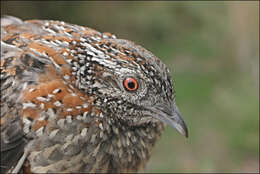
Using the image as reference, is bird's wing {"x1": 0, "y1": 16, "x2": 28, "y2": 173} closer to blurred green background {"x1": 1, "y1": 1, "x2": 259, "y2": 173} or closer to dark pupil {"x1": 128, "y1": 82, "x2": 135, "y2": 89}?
dark pupil {"x1": 128, "y1": 82, "x2": 135, "y2": 89}

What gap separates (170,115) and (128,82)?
53cm

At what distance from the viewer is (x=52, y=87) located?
430cm

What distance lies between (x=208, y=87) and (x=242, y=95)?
3.10ft

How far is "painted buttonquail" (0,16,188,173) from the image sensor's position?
421 cm

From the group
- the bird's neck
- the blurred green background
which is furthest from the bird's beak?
the blurred green background

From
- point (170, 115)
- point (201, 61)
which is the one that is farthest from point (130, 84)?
point (201, 61)

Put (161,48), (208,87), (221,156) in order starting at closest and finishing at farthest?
(221,156) < (208,87) < (161,48)

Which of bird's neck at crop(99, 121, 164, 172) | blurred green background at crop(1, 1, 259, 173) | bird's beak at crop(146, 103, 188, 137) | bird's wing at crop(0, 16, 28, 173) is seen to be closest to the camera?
bird's wing at crop(0, 16, 28, 173)

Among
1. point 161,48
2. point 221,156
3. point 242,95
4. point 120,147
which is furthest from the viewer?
point 161,48

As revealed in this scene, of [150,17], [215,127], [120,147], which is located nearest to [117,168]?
[120,147]

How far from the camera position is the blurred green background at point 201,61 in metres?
8.38

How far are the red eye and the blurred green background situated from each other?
3738 mm

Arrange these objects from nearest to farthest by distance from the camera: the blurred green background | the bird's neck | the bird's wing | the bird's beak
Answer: the bird's wing → the bird's beak → the bird's neck → the blurred green background

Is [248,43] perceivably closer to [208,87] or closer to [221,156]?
[208,87]
